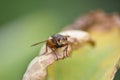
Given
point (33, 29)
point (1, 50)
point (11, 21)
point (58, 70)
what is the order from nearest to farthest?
point (58, 70)
point (1, 50)
point (33, 29)
point (11, 21)

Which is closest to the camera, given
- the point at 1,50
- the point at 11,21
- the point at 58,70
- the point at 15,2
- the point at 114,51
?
the point at 58,70

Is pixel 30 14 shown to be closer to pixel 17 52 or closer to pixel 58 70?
pixel 17 52

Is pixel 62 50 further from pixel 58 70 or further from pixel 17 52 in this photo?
pixel 17 52

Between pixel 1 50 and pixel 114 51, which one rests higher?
pixel 1 50

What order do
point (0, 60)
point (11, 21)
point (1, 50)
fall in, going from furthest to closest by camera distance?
point (11, 21) < point (1, 50) < point (0, 60)

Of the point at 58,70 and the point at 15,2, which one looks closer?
the point at 58,70

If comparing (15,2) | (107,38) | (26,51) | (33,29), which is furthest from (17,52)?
(15,2)
